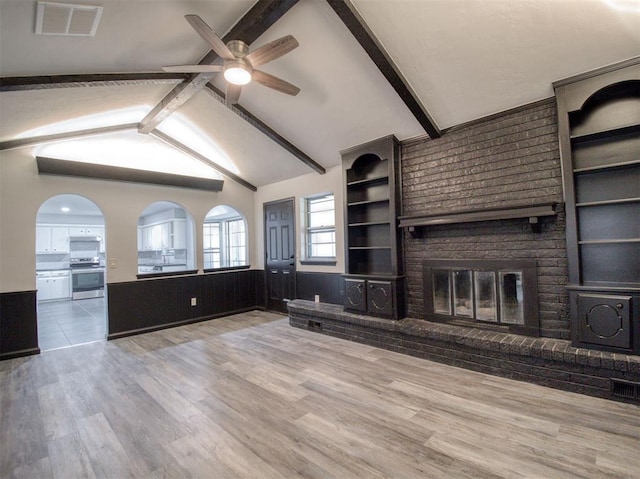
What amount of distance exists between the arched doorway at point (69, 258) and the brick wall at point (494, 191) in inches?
265

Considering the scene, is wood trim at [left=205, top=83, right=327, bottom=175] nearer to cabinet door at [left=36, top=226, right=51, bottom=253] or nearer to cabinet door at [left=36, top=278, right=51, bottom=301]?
cabinet door at [left=36, top=278, right=51, bottom=301]

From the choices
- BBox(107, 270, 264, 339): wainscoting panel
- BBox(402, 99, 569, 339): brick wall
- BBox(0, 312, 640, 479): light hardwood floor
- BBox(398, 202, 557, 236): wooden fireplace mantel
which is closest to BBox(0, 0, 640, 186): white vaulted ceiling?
BBox(402, 99, 569, 339): brick wall

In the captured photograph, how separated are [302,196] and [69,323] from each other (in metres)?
4.85

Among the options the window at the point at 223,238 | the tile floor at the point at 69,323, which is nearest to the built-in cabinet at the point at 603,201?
the tile floor at the point at 69,323

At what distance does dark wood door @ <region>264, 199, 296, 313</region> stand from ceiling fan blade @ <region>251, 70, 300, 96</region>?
2876 mm

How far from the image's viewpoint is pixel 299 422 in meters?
2.24

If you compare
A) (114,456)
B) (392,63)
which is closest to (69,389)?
(114,456)

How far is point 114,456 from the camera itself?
191cm

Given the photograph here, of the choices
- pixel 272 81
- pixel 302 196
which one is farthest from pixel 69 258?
pixel 272 81

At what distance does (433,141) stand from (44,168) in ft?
16.6

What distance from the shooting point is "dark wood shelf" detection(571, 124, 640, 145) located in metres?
2.62

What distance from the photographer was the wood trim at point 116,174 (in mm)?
4068

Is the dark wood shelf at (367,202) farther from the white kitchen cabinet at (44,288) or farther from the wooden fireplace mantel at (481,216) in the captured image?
the white kitchen cabinet at (44,288)

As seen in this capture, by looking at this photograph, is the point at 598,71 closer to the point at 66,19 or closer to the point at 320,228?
the point at 320,228
